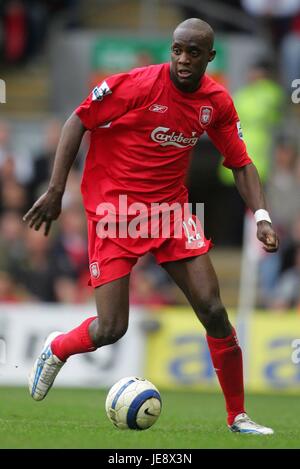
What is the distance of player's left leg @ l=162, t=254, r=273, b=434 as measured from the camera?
335 inches

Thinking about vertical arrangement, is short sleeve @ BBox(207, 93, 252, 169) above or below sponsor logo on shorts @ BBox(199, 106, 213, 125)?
below

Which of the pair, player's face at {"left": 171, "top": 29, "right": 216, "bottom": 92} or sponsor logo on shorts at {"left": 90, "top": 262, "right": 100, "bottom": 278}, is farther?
sponsor logo on shorts at {"left": 90, "top": 262, "right": 100, "bottom": 278}

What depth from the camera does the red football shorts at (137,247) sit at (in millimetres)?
8617

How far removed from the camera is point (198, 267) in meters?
8.59

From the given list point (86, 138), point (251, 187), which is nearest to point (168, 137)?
point (251, 187)

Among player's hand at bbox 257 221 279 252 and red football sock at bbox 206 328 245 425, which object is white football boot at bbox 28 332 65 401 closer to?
red football sock at bbox 206 328 245 425

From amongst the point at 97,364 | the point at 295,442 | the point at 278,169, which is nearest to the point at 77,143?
the point at 295,442

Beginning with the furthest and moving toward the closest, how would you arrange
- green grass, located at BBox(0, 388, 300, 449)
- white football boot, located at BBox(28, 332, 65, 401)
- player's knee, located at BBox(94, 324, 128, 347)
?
white football boot, located at BBox(28, 332, 65, 401) → player's knee, located at BBox(94, 324, 128, 347) → green grass, located at BBox(0, 388, 300, 449)

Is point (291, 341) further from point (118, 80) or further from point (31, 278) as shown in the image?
point (118, 80)

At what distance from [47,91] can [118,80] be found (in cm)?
1238

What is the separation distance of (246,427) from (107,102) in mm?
2400

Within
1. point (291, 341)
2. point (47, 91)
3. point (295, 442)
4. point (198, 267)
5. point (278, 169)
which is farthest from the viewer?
point (47, 91)

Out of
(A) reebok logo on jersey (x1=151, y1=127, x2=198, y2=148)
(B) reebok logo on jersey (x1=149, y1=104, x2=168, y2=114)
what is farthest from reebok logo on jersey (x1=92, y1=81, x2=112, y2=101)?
(A) reebok logo on jersey (x1=151, y1=127, x2=198, y2=148)

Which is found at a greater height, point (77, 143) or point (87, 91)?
point (77, 143)
